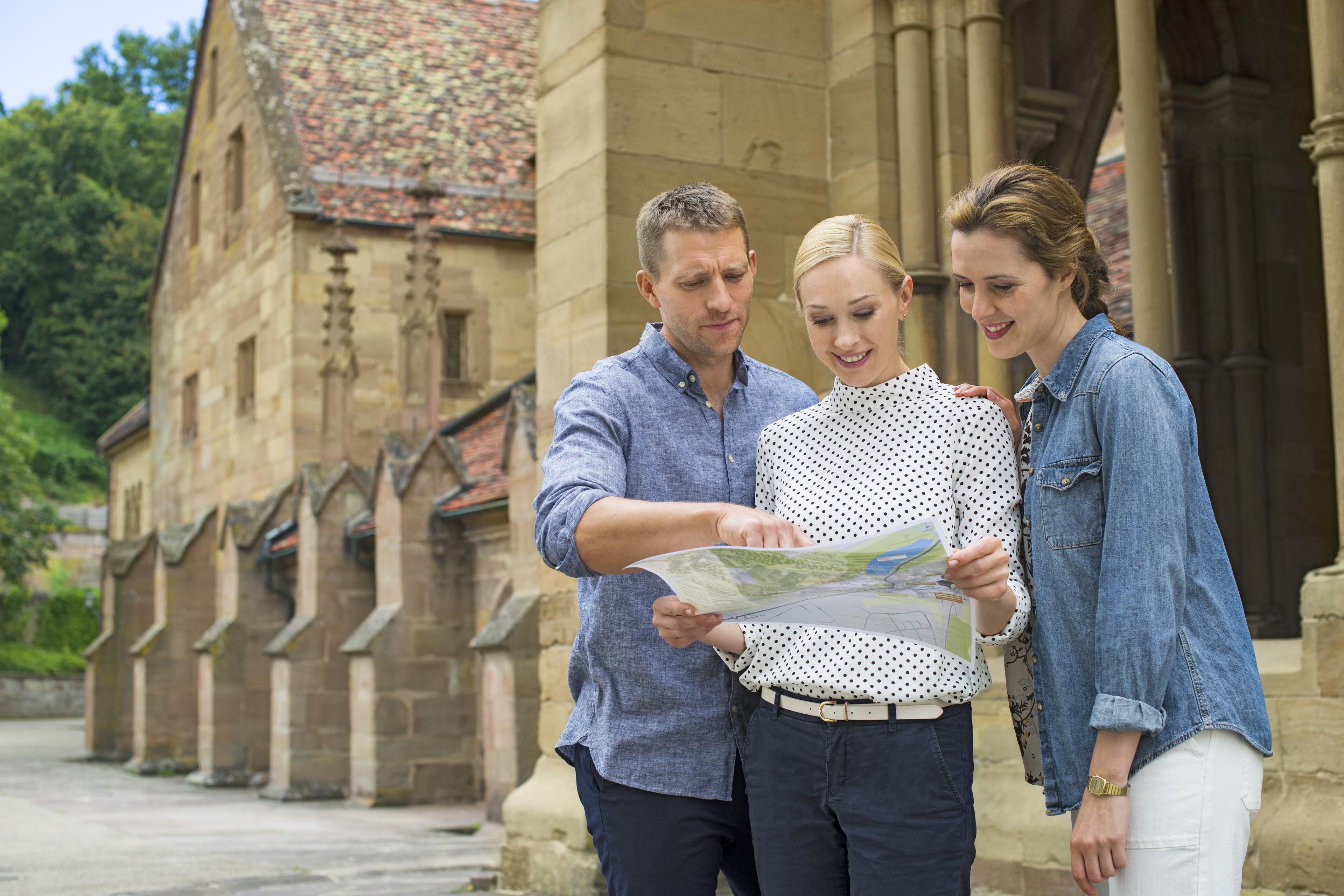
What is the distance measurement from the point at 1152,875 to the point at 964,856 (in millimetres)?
274

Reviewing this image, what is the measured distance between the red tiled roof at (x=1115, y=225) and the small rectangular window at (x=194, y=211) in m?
15.5

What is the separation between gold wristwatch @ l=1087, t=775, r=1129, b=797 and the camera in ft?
6.86

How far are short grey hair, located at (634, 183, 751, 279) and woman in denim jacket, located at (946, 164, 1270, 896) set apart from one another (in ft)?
1.27

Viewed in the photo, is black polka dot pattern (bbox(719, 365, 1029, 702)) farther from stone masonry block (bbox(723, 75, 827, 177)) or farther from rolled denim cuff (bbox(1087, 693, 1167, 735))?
stone masonry block (bbox(723, 75, 827, 177))

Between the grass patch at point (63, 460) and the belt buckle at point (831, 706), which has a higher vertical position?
the grass patch at point (63, 460)

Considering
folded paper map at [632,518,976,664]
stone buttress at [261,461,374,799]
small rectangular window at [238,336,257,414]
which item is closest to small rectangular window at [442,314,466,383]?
small rectangular window at [238,336,257,414]

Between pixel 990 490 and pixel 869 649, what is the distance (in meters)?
0.31

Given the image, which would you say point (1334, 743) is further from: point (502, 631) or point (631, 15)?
point (502, 631)

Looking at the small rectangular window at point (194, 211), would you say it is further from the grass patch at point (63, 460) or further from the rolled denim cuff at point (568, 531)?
the grass patch at point (63, 460)

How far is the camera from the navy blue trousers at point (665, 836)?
2482mm

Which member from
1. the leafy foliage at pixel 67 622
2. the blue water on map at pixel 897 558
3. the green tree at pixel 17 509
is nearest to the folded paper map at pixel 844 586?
the blue water on map at pixel 897 558

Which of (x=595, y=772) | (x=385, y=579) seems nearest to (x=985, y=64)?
(x=595, y=772)

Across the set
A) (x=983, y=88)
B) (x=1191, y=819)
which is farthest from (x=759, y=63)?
(x=1191, y=819)

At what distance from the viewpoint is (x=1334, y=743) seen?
443cm
